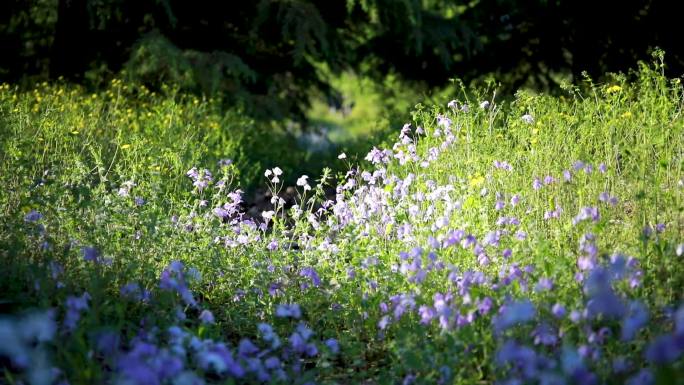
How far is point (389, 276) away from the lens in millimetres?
3986

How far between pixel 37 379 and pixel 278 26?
26.6 feet

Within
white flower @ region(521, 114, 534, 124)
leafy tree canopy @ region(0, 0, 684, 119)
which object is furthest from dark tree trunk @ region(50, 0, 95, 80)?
white flower @ region(521, 114, 534, 124)

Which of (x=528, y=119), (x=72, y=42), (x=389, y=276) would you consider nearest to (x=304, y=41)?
(x=72, y=42)

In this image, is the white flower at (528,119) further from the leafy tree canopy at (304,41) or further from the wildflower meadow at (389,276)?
the leafy tree canopy at (304,41)

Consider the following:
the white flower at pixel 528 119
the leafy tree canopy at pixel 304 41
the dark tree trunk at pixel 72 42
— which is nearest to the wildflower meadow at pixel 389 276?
the white flower at pixel 528 119

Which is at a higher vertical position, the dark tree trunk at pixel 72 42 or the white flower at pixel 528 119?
the dark tree trunk at pixel 72 42

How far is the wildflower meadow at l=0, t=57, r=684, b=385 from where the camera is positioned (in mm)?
2926

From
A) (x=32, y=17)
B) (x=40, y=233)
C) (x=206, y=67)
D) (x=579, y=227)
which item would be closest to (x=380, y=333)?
(x=579, y=227)

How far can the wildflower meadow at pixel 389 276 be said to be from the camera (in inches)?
115

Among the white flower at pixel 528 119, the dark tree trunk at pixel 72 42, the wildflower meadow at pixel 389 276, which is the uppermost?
the dark tree trunk at pixel 72 42

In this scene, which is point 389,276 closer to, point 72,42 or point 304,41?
point 304,41

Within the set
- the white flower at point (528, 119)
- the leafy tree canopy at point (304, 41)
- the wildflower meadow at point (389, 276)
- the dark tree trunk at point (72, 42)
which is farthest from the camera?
the dark tree trunk at point (72, 42)

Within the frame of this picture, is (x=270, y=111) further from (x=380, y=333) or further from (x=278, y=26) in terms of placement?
(x=380, y=333)

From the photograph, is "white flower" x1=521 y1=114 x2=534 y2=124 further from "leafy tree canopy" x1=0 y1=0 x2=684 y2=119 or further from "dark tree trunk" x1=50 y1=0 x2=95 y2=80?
"dark tree trunk" x1=50 y1=0 x2=95 y2=80
